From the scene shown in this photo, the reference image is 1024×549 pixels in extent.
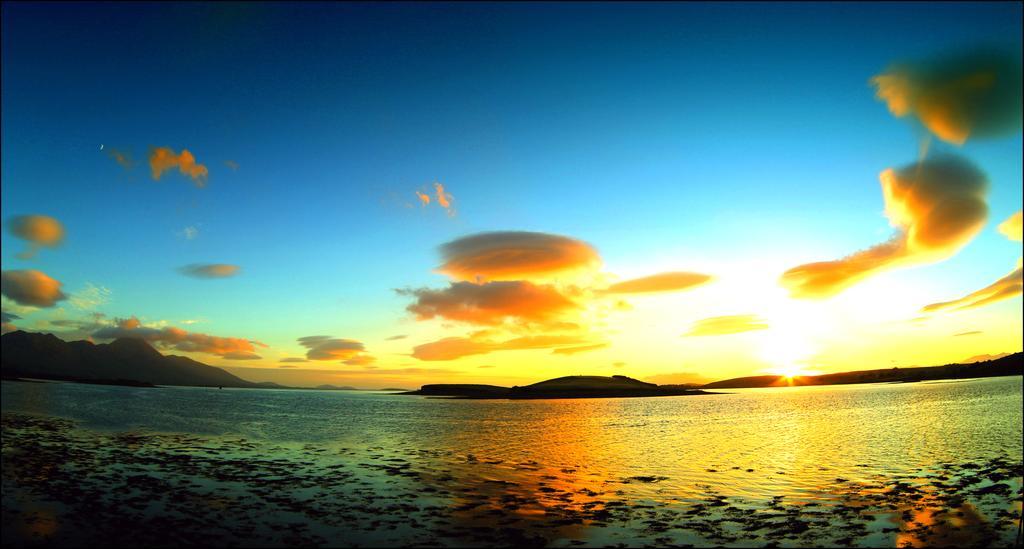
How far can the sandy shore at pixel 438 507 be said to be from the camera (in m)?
20.9

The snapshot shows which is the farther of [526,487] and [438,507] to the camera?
[526,487]

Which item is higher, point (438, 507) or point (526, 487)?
point (438, 507)

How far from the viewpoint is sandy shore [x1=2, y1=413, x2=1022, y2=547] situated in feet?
68.7

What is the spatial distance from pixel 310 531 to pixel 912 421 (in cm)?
8728

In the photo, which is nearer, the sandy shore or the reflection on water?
the sandy shore

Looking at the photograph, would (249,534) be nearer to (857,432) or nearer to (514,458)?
(514,458)

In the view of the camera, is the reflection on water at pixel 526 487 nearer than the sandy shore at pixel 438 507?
No

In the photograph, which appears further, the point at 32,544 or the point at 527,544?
the point at 527,544

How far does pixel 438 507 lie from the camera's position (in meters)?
26.4

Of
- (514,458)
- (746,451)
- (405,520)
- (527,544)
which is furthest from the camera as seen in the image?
(746,451)

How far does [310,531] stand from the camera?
21.6m

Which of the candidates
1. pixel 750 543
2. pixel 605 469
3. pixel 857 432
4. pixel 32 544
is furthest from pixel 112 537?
pixel 857 432

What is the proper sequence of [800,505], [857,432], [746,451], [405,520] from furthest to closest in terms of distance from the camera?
[857,432] < [746,451] < [800,505] < [405,520]

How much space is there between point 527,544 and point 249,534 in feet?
38.0
